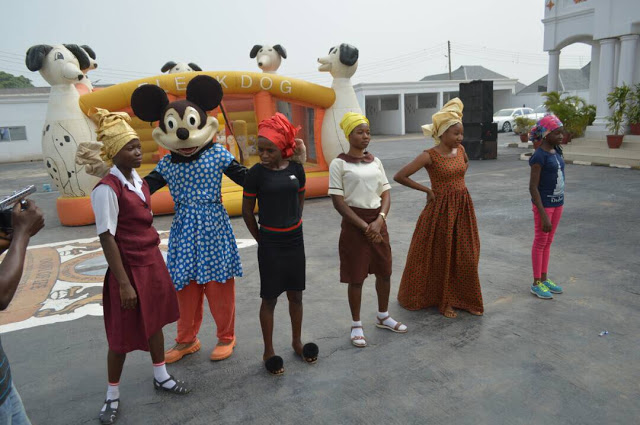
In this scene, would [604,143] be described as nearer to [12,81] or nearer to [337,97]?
[337,97]

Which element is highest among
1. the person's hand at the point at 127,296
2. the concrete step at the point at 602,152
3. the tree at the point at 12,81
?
the tree at the point at 12,81

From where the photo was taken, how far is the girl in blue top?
3.88 m

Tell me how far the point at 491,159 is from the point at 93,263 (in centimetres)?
1242

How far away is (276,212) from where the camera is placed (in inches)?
112

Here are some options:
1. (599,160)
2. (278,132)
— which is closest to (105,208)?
(278,132)

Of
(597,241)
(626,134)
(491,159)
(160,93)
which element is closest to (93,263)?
(160,93)

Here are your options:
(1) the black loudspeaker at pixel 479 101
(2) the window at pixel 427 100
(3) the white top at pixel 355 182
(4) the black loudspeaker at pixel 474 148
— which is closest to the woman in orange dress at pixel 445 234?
(3) the white top at pixel 355 182

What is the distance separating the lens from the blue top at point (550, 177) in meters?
3.89

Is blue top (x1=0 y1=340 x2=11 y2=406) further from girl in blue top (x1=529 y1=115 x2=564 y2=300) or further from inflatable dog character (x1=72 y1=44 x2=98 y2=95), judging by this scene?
inflatable dog character (x1=72 y1=44 x2=98 y2=95)

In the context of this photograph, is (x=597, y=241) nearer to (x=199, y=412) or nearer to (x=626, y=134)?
(x=199, y=412)

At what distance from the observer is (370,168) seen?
3.26 meters

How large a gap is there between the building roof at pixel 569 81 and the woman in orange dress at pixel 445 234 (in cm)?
3674

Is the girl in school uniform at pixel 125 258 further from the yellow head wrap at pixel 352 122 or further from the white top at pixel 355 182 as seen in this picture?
the yellow head wrap at pixel 352 122

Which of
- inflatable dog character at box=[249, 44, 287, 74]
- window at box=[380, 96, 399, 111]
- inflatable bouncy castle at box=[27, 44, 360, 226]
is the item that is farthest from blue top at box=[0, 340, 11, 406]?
window at box=[380, 96, 399, 111]
